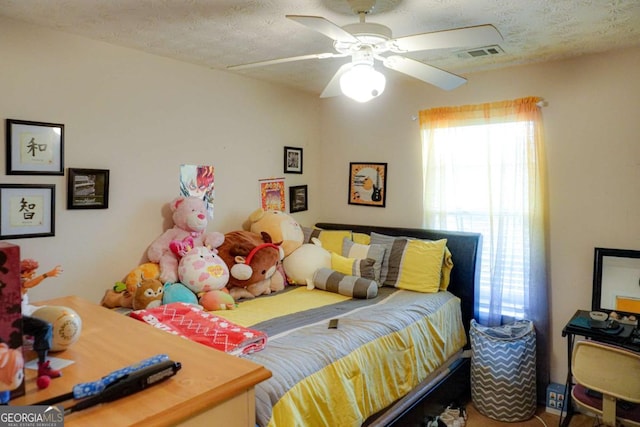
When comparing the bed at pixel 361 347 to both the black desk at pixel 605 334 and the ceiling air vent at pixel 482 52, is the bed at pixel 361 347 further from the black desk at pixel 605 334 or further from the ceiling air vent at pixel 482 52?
the ceiling air vent at pixel 482 52

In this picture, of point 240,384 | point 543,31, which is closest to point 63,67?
point 240,384

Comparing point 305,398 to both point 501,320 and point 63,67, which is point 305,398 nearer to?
point 501,320

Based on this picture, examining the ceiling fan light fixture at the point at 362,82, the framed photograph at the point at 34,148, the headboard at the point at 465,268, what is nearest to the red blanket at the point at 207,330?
the framed photograph at the point at 34,148

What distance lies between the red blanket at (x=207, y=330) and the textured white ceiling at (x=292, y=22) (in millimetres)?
1437

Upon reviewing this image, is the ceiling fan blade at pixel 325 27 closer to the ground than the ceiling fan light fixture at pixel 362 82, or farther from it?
farther from it

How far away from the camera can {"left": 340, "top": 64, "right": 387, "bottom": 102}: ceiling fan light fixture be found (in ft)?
6.23

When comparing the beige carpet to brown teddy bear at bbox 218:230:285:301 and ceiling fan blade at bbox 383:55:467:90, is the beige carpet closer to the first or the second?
brown teddy bear at bbox 218:230:285:301

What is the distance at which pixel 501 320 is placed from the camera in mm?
3121

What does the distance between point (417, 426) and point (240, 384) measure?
1743mm

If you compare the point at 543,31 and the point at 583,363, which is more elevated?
the point at 543,31

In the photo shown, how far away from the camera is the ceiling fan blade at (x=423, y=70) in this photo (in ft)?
6.64

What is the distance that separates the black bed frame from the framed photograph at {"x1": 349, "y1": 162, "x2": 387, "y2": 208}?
0.23m

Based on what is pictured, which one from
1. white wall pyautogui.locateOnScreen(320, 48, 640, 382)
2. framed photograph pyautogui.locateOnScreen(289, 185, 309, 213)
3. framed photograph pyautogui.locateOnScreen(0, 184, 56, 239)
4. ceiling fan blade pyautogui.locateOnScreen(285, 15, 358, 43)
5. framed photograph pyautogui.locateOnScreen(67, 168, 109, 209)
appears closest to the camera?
ceiling fan blade pyautogui.locateOnScreen(285, 15, 358, 43)

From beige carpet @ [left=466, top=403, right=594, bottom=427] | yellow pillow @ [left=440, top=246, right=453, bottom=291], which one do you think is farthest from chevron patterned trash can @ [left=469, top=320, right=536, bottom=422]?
yellow pillow @ [left=440, top=246, right=453, bottom=291]
